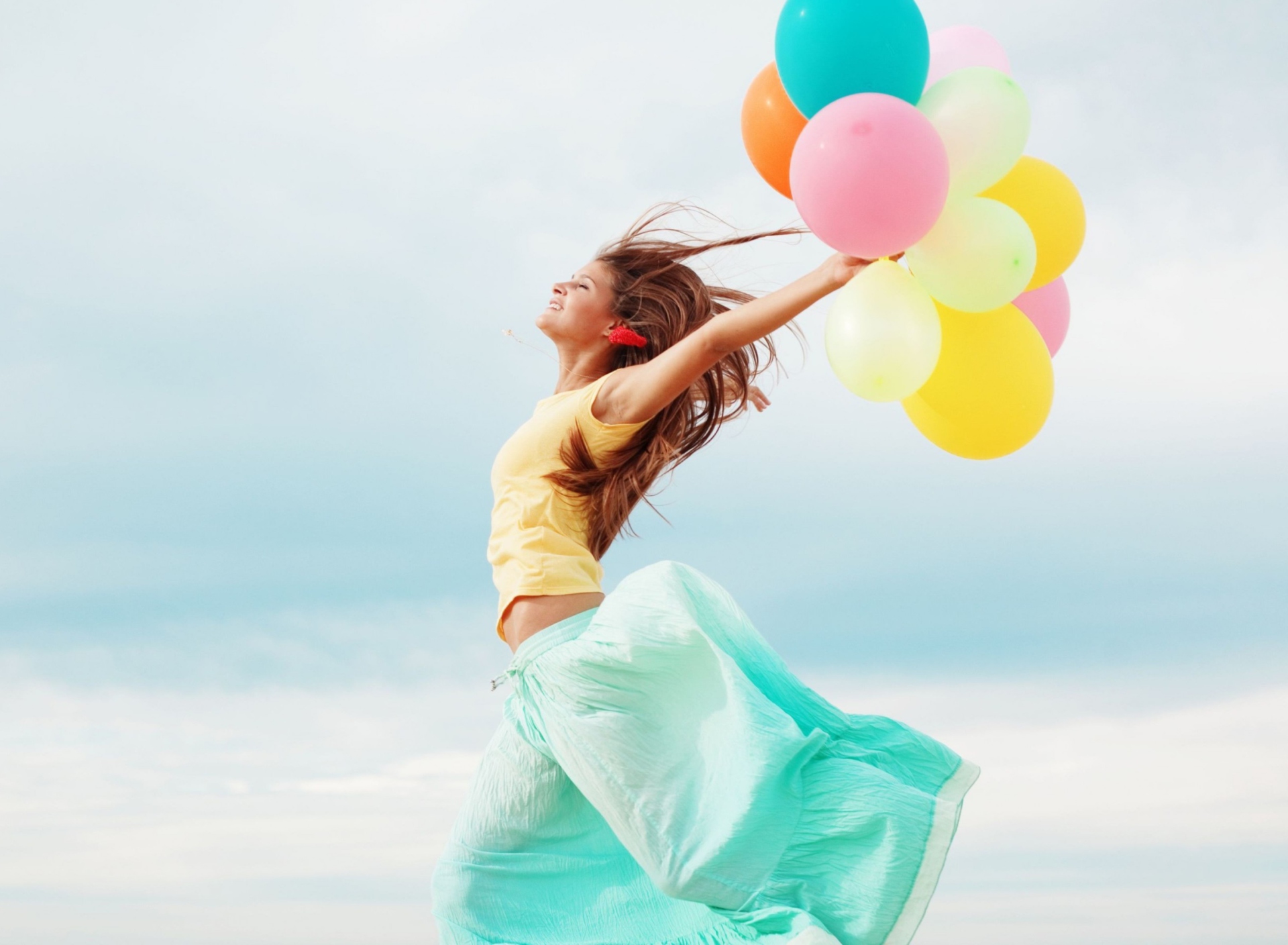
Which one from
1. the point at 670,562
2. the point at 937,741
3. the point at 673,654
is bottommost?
the point at 937,741

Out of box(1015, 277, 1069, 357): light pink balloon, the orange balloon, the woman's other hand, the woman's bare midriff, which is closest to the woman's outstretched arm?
the woman's other hand

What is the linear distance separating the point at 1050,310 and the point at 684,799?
1.67 meters

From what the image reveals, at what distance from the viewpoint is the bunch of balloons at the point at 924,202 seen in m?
2.92

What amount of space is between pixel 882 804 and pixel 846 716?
309 mm

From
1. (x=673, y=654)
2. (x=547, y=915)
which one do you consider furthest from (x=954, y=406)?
(x=547, y=915)

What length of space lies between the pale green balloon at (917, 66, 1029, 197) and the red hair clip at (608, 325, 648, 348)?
1225 millimetres

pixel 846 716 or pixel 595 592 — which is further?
pixel 595 592

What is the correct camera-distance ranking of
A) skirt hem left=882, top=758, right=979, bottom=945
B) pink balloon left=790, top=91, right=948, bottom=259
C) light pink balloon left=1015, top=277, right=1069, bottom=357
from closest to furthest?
pink balloon left=790, top=91, right=948, bottom=259
skirt hem left=882, top=758, right=979, bottom=945
light pink balloon left=1015, top=277, right=1069, bottom=357

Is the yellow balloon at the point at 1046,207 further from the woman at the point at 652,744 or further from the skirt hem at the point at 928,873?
the skirt hem at the point at 928,873

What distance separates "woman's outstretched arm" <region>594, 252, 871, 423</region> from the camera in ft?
10.5

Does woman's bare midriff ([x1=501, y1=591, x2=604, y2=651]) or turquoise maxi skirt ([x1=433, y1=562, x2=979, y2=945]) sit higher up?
woman's bare midriff ([x1=501, y1=591, x2=604, y2=651])

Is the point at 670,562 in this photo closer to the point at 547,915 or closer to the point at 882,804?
the point at 882,804

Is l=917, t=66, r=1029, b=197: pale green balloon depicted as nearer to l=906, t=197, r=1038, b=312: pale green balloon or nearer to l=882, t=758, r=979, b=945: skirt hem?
l=906, t=197, r=1038, b=312: pale green balloon

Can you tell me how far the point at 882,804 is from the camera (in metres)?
3.06
